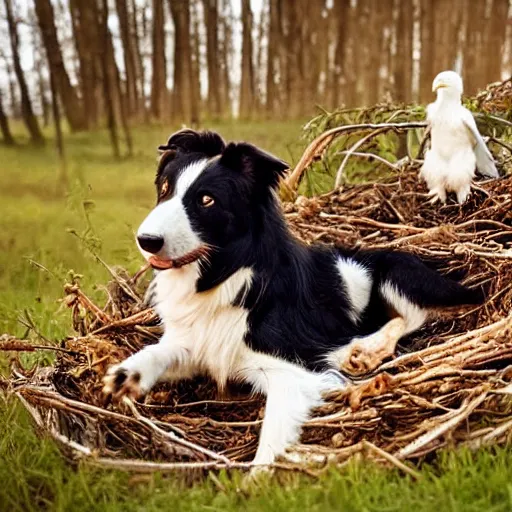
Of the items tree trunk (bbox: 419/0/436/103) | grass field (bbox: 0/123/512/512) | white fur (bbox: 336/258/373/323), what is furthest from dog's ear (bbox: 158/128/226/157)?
tree trunk (bbox: 419/0/436/103)

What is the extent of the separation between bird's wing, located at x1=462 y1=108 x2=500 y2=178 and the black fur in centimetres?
40

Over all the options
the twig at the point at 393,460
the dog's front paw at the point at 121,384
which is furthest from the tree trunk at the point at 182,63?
the twig at the point at 393,460

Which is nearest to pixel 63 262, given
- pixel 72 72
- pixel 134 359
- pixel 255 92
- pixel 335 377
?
pixel 72 72

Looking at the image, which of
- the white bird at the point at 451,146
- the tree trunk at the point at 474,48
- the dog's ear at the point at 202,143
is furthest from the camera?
the tree trunk at the point at 474,48

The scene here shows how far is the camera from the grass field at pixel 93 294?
1090 mm

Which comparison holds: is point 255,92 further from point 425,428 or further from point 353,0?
point 425,428

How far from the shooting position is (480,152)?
198cm

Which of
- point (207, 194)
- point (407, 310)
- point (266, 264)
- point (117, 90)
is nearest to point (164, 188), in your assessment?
point (207, 194)

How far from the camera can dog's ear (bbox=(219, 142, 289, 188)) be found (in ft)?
4.62

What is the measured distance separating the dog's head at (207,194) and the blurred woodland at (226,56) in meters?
0.71

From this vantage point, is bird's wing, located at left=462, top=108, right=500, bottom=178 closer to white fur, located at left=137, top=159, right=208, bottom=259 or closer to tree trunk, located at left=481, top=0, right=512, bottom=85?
tree trunk, located at left=481, top=0, right=512, bottom=85

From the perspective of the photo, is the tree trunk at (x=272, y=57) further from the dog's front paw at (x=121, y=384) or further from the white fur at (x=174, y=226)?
the dog's front paw at (x=121, y=384)

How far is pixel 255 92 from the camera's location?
223 cm

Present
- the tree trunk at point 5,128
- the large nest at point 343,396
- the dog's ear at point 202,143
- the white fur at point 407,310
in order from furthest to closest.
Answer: the tree trunk at point 5,128, the white fur at point 407,310, the dog's ear at point 202,143, the large nest at point 343,396
